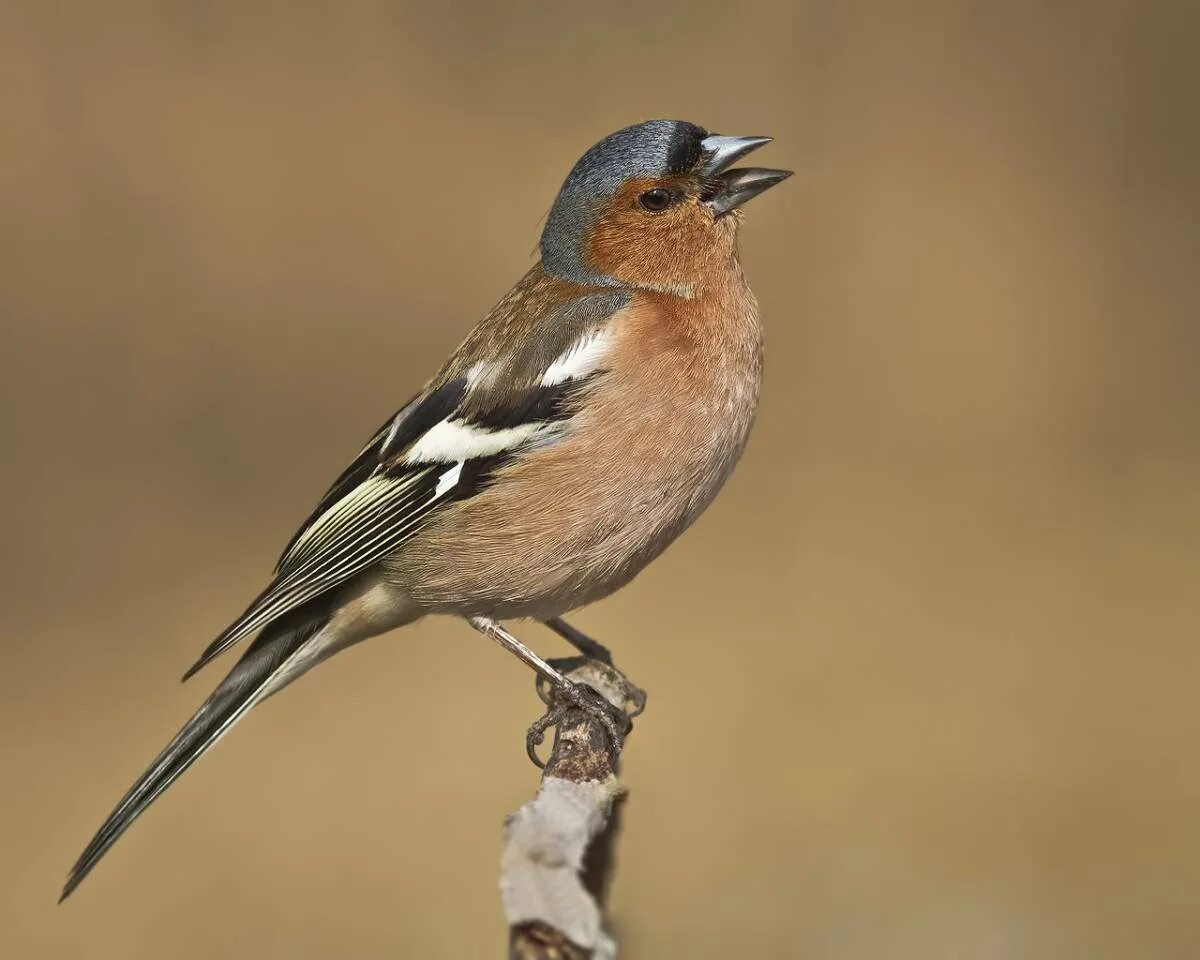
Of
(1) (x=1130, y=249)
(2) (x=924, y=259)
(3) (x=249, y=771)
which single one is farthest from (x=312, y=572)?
(1) (x=1130, y=249)

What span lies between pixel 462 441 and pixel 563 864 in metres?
1.60

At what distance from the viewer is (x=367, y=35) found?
6.17 m

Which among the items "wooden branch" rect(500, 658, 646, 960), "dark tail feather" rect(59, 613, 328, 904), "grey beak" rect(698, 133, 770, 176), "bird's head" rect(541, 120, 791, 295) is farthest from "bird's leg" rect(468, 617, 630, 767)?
"grey beak" rect(698, 133, 770, 176)

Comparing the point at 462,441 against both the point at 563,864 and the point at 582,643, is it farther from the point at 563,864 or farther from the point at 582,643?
the point at 563,864

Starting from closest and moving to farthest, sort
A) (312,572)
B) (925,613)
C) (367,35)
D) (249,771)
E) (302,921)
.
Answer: (312,572) → (302,921) → (249,771) → (925,613) → (367,35)

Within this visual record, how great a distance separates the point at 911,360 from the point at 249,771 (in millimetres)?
3348

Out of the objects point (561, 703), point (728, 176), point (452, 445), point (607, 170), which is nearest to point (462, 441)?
point (452, 445)

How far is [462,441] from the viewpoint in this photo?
3.15m

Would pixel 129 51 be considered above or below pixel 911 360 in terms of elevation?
above

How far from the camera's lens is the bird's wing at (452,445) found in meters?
3.09

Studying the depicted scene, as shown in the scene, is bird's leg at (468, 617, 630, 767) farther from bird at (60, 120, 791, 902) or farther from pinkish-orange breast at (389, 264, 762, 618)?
pinkish-orange breast at (389, 264, 762, 618)

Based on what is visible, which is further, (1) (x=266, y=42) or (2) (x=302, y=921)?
(1) (x=266, y=42)

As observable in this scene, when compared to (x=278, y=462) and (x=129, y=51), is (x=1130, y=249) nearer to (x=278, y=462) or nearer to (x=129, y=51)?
(x=278, y=462)

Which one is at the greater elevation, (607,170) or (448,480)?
(607,170)
